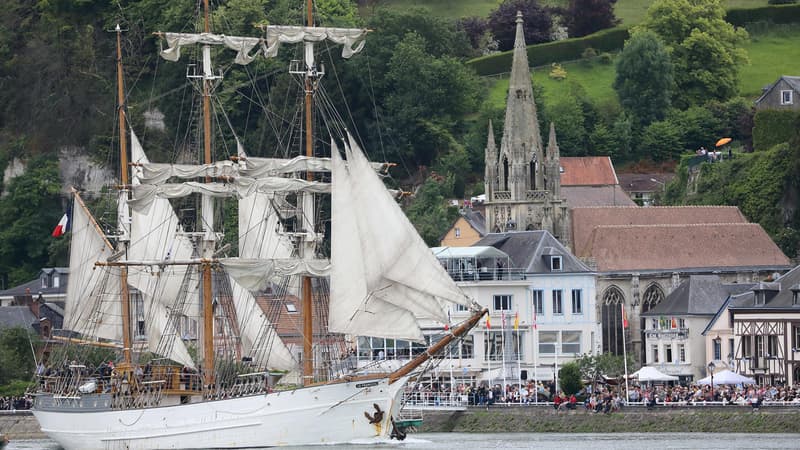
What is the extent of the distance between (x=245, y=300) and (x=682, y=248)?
130 feet

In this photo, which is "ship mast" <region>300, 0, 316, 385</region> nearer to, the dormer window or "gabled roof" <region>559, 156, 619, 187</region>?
the dormer window

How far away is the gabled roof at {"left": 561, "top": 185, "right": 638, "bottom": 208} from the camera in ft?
476

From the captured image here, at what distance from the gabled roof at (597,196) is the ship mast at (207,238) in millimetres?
55084

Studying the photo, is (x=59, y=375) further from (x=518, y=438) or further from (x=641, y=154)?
(x=641, y=154)

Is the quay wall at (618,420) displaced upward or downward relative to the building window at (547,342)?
downward

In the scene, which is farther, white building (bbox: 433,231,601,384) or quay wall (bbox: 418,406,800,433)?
white building (bbox: 433,231,601,384)

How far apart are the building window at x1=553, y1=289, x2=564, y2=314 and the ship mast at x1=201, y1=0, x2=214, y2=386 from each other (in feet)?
80.7

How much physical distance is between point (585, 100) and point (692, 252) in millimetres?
35843

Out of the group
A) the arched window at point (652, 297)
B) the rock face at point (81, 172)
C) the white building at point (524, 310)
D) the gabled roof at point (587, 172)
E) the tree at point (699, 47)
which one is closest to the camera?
the white building at point (524, 310)

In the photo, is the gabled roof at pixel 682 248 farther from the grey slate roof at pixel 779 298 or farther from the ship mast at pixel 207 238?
the ship mast at pixel 207 238

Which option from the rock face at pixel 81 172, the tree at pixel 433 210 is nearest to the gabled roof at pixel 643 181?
the tree at pixel 433 210

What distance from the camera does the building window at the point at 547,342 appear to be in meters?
110

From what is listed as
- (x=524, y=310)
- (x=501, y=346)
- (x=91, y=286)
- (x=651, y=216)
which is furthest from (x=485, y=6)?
(x=91, y=286)

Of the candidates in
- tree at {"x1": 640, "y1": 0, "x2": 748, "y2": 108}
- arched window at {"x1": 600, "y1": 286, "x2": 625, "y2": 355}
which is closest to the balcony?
arched window at {"x1": 600, "y1": 286, "x2": 625, "y2": 355}
